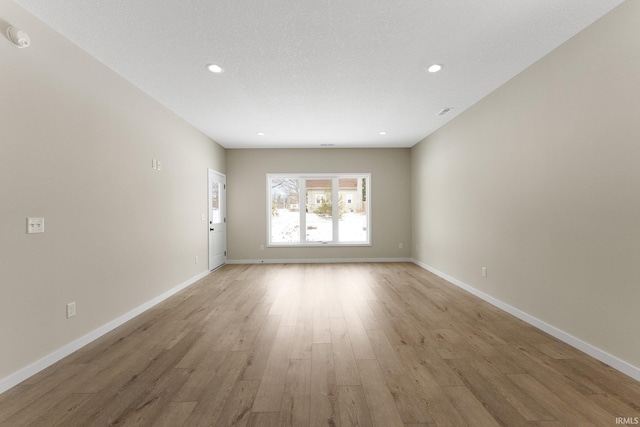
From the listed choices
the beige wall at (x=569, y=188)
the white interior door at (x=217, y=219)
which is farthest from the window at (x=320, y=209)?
the beige wall at (x=569, y=188)

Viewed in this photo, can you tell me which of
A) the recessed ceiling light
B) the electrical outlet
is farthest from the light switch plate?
the recessed ceiling light

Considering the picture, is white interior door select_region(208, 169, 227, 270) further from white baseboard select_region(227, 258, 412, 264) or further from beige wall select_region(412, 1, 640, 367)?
beige wall select_region(412, 1, 640, 367)

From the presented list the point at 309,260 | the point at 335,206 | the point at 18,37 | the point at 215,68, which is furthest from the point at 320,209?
the point at 18,37

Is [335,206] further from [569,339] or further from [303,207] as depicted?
[569,339]

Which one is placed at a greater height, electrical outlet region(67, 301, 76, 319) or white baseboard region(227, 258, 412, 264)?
electrical outlet region(67, 301, 76, 319)

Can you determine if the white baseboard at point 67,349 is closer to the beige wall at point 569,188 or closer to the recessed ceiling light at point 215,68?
the recessed ceiling light at point 215,68

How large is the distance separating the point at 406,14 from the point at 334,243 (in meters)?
4.99

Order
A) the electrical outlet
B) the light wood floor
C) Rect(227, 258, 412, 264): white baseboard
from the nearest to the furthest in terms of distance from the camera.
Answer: the light wood floor
the electrical outlet
Rect(227, 258, 412, 264): white baseboard

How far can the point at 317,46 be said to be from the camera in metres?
2.45

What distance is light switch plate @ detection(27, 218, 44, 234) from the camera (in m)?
1.98

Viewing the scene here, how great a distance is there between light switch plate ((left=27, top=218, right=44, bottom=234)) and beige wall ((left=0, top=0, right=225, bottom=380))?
0.11 feet

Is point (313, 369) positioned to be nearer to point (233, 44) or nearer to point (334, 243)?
point (233, 44)

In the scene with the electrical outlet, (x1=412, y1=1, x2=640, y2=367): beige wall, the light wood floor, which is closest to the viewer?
the light wood floor

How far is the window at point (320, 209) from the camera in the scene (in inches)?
256
